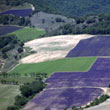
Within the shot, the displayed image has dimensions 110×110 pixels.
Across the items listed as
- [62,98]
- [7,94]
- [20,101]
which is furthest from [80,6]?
[20,101]

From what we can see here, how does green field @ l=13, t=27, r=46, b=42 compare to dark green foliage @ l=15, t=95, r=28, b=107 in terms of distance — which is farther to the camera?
green field @ l=13, t=27, r=46, b=42

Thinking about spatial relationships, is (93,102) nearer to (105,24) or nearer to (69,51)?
(69,51)

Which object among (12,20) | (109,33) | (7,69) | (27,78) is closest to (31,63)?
(7,69)

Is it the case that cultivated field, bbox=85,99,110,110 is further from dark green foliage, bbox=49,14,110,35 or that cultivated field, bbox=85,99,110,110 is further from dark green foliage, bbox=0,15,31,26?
dark green foliage, bbox=0,15,31,26

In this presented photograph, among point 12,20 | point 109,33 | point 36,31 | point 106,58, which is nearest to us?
point 106,58


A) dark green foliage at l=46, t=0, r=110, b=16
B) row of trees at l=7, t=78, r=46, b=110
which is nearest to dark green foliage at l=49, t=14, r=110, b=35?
dark green foliage at l=46, t=0, r=110, b=16

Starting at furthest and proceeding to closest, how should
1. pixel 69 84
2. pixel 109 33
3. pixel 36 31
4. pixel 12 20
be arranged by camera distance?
pixel 12 20, pixel 36 31, pixel 109 33, pixel 69 84

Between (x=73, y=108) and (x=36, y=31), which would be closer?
(x=73, y=108)
